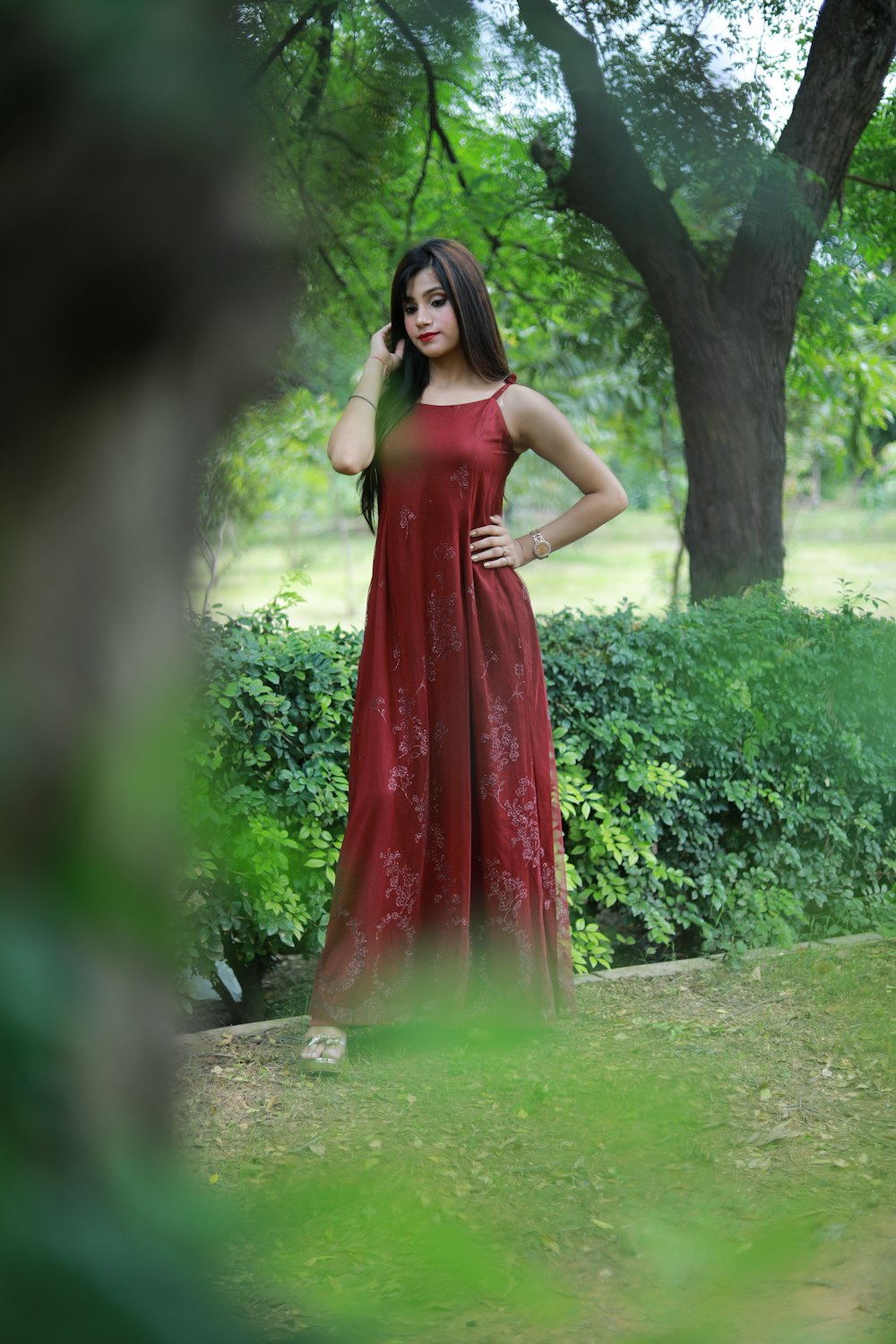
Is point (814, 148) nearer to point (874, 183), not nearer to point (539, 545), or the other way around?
point (874, 183)

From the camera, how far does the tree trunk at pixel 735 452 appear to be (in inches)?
286

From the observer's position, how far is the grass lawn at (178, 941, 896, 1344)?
1.92 feet

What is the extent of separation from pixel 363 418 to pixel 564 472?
667 mm

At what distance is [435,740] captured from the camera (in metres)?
4.09

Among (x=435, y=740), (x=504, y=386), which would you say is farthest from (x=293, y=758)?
(x=504, y=386)

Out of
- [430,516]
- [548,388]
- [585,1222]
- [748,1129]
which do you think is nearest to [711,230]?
[430,516]

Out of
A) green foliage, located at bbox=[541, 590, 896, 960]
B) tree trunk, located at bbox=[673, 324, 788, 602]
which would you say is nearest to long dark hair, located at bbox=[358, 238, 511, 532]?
green foliage, located at bbox=[541, 590, 896, 960]

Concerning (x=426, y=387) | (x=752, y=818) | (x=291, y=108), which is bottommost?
(x=752, y=818)

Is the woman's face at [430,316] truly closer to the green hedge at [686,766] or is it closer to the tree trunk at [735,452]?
the green hedge at [686,766]

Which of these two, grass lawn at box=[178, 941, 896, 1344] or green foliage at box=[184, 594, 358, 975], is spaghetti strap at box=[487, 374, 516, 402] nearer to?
green foliage at box=[184, 594, 358, 975]

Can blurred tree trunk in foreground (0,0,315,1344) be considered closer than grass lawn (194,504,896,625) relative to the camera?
Yes

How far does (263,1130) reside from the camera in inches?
140

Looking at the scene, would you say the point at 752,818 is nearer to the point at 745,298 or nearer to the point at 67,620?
the point at 745,298

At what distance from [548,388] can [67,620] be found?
52.0ft
